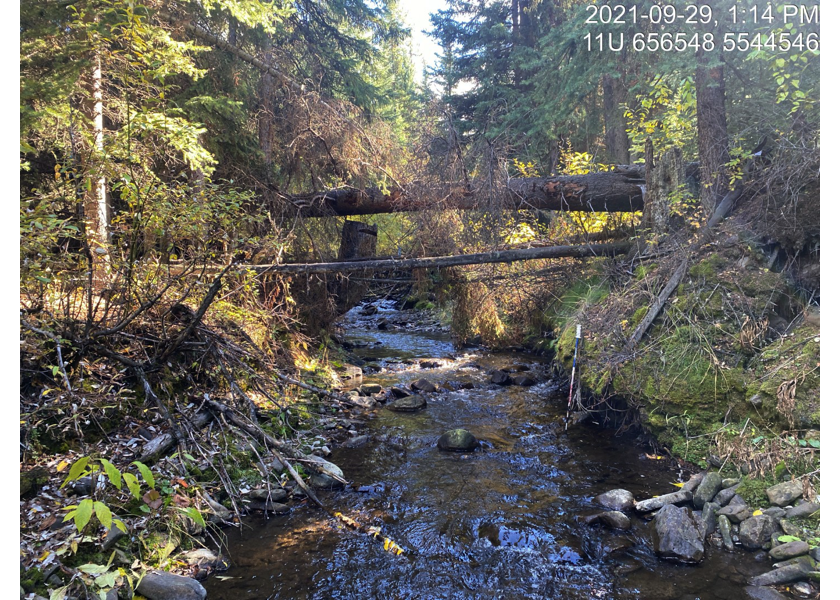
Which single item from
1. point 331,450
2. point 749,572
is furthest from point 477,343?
point 749,572

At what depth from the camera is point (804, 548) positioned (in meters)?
3.81

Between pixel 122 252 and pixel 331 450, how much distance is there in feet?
12.5

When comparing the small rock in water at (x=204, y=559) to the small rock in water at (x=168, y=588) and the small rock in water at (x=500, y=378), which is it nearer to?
the small rock in water at (x=168, y=588)

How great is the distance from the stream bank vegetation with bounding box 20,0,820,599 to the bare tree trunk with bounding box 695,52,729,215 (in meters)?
0.05

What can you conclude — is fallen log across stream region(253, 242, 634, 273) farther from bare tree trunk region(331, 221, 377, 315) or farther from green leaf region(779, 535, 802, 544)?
green leaf region(779, 535, 802, 544)

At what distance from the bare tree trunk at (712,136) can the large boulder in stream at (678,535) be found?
5293mm

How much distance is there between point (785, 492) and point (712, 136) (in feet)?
18.8

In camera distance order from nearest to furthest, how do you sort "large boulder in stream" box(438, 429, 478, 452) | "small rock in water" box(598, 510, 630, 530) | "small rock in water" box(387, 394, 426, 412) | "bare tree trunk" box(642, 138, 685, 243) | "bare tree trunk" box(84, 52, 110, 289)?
"small rock in water" box(598, 510, 630, 530)
"bare tree trunk" box(84, 52, 110, 289)
"large boulder in stream" box(438, 429, 478, 452)
"bare tree trunk" box(642, 138, 685, 243)
"small rock in water" box(387, 394, 426, 412)

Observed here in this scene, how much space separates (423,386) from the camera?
962 centimetres

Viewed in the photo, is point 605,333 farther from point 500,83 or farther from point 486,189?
point 500,83

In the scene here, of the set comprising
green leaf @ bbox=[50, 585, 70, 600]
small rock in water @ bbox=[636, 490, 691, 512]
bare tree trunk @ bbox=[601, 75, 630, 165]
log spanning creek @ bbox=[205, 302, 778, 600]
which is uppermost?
bare tree trunk @ bbox=[601, 75, 630, 165]

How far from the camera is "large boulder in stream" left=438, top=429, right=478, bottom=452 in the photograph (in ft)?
21.8

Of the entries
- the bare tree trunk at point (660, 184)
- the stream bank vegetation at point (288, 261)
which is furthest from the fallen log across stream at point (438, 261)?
→ the bare tree trunk at point (660, 184)

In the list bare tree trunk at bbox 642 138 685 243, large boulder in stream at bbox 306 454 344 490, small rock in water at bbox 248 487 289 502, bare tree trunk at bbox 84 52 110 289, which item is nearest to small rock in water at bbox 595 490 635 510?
large boulder in stream at bbox 306 454 344 490
